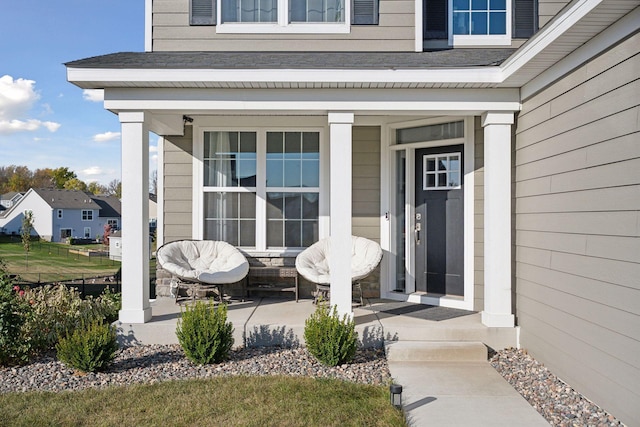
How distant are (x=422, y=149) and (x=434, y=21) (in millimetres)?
1559

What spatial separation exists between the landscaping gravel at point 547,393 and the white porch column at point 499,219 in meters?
0.44

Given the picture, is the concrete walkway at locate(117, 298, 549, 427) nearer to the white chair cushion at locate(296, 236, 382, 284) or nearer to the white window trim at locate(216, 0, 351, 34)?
the white chair cushion at locate(296, 236, 382, 284)

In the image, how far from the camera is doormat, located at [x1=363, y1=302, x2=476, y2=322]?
210 inches

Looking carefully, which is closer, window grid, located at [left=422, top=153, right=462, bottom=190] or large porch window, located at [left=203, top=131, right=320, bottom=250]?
window grid, located at [left=422, top=153, right=462, bottom=190]

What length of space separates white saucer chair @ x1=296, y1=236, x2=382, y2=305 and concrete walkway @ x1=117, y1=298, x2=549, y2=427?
0.32m

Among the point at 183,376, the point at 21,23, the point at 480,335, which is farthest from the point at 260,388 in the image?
the point at 21,23

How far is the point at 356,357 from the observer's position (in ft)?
15.2

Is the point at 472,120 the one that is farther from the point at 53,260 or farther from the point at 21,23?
the point at 53,260

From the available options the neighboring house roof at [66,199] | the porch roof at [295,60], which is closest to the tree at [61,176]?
the neighboring house roof at [66,199]

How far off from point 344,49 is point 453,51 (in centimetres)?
129

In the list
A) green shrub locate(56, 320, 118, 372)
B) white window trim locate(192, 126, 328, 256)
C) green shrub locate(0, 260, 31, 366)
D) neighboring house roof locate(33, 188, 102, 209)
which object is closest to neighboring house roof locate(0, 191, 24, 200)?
neighboring house roof locate(33, 188, 102, 209)

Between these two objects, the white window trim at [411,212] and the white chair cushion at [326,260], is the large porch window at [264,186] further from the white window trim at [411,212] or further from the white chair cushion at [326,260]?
the white window trim at [411,212]

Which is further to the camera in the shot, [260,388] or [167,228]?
[167,228]

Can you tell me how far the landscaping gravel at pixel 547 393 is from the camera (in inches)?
132
